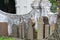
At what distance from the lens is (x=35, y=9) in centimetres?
760

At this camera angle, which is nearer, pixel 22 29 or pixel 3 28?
pixel 22 29

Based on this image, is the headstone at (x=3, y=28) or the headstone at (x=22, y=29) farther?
the headstone at (x=3, y=28)

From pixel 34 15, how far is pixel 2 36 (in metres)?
1.16

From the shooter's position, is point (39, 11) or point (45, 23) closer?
point (45, 23)

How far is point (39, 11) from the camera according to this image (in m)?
7.48

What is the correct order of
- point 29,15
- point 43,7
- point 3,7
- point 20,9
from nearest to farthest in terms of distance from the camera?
point 43,7, point 29,15, point 20,9, point 3,7

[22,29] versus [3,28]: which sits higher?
[22,29]

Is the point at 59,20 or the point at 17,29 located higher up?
the point at 59,20

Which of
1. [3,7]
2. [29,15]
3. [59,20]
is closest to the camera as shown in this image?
[59,20]

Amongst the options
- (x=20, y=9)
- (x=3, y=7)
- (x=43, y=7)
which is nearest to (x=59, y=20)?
(x=43, y=7)

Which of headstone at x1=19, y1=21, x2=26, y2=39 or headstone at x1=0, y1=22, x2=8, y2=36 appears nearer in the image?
headstone at x1=19, y1=21, x2=26, y2=39

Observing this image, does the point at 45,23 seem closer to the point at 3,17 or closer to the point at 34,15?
the point at 34,15

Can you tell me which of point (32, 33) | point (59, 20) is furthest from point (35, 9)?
point (59, 20)

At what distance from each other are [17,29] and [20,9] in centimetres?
711
